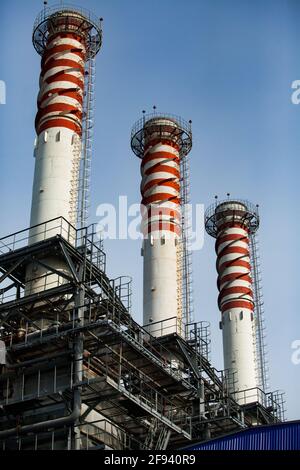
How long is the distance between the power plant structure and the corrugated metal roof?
6105 millimetres

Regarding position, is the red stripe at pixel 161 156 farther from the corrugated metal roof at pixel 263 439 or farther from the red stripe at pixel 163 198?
the corrugated metal roof at pixel 263 439

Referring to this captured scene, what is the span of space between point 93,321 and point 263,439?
10.5 m

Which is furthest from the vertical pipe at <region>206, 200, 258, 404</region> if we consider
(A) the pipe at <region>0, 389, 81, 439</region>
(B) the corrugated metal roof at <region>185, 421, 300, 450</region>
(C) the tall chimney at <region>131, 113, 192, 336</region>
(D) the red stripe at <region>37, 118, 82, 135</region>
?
(B) the corrugated metal roof at <region>185, 421, 300, 450</region>

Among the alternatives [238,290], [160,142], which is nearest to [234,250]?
[238,290]

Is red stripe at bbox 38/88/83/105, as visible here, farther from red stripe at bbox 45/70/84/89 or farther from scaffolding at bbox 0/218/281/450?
scaffolding at bbox 0/218/281/450

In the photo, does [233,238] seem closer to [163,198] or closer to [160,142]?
[160,142]

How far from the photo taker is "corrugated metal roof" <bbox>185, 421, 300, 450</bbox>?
95.6 feet

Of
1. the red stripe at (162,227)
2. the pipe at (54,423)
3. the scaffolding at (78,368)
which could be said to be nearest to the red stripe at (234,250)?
the red stripe at (162,227)

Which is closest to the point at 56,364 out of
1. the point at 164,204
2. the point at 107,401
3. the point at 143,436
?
the point at 107,401

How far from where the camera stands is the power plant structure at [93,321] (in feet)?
119

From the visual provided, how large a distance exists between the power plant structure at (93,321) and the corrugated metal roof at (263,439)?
610 centimetres

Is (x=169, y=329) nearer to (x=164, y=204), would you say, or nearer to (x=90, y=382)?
(x=164, y=204)
